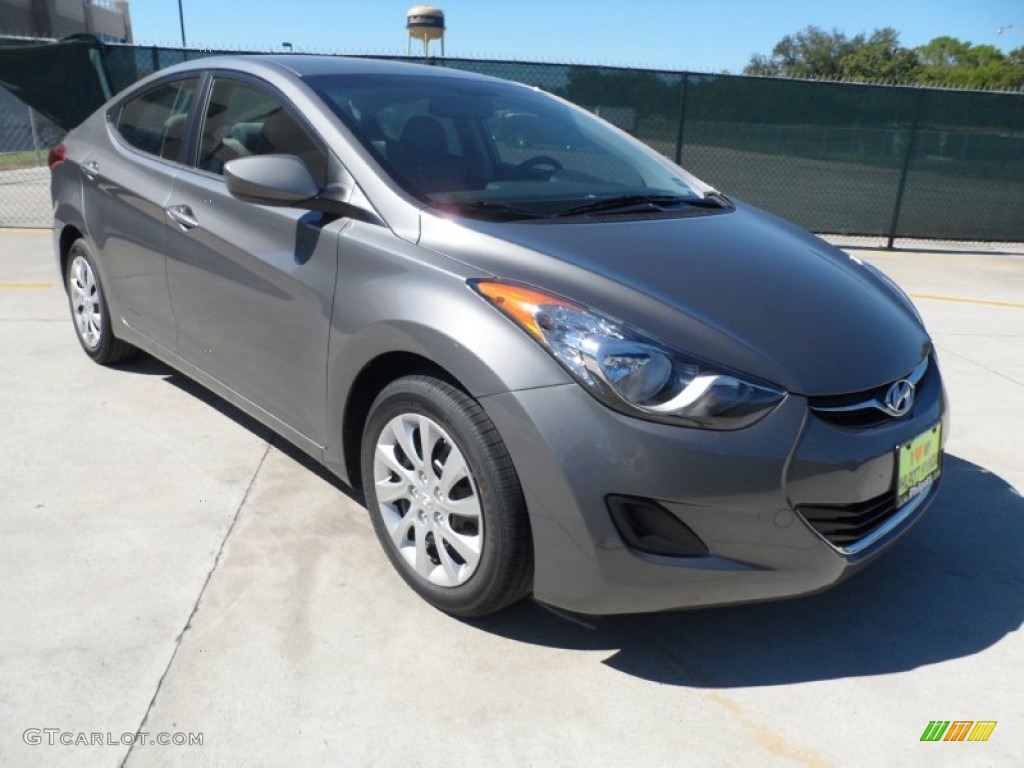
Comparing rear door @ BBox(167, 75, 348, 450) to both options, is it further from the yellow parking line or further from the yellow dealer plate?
the yellow parking line

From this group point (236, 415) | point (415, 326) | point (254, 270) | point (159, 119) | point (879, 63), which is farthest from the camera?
point (879, 63)

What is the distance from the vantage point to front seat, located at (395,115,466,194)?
2.86m

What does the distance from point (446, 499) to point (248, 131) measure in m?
1.77

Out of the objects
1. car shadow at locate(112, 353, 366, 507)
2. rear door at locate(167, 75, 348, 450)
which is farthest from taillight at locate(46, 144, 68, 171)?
rear door at locate(167, 75, 348, 450)

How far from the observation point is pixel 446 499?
8.18 feet

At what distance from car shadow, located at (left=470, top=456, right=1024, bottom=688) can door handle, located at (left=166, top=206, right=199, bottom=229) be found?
1965 millimetres

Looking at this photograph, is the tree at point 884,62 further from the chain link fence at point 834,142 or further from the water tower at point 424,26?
the chain link fence at point 834,142

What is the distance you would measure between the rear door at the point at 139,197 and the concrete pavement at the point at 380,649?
72cm

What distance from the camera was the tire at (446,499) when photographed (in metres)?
2.30

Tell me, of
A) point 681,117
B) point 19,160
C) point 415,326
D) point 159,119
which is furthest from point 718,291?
point 19,160

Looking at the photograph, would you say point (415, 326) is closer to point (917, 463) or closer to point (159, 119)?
point (917, 463)

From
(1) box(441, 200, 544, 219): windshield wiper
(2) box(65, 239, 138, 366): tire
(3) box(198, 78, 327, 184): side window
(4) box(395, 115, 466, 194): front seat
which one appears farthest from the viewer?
(2) box(65, 239, 138, 366): tire

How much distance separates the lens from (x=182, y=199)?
352 cm

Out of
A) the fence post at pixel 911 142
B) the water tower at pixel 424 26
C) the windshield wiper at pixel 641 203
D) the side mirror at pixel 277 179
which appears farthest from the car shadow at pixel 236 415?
the water tower at pixel 424 26
